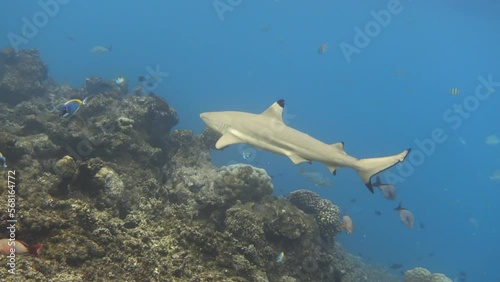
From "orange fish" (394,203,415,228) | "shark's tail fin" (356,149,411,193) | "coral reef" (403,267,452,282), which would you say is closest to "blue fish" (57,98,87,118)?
"shark's tail fin" (356,149,411,193)

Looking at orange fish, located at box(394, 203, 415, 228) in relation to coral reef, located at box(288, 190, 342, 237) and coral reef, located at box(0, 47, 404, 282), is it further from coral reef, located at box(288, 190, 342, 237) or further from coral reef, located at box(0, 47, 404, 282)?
coral reef, located at box(0, 47, 404, 282)

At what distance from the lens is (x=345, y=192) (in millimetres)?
77062

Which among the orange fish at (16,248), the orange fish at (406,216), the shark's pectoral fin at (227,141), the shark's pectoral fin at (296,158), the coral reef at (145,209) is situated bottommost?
the orange fish at (16,248)

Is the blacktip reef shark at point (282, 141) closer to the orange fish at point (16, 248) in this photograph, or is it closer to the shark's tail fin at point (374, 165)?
the shark's tail fin at point (374, 165)

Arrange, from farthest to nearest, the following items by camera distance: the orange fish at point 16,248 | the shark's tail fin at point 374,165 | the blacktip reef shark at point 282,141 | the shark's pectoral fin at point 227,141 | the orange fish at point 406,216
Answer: the orange fish at point 406,216, the shark's pectoral fin at point 227,141, the blacktip reef shark at point 282,141, the shark's tail fin at point 374,165, the orange fish at point 16,248

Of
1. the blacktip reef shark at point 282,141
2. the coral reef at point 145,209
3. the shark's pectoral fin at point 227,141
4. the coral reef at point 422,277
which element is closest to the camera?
the coral reef at point 145,209

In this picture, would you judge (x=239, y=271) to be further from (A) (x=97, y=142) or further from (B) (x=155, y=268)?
(A) (x=97, y=142)

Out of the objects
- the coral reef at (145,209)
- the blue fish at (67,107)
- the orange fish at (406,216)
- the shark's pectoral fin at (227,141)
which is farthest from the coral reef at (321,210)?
the blue fish at (67,107)

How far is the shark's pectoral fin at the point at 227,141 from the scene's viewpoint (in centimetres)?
798

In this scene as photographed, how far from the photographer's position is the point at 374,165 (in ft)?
22.4

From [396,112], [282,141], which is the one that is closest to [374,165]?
[282,141]

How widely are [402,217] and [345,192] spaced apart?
6411 cm

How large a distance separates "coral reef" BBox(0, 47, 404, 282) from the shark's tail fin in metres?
2.32

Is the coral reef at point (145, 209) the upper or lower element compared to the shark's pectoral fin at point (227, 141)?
lower
